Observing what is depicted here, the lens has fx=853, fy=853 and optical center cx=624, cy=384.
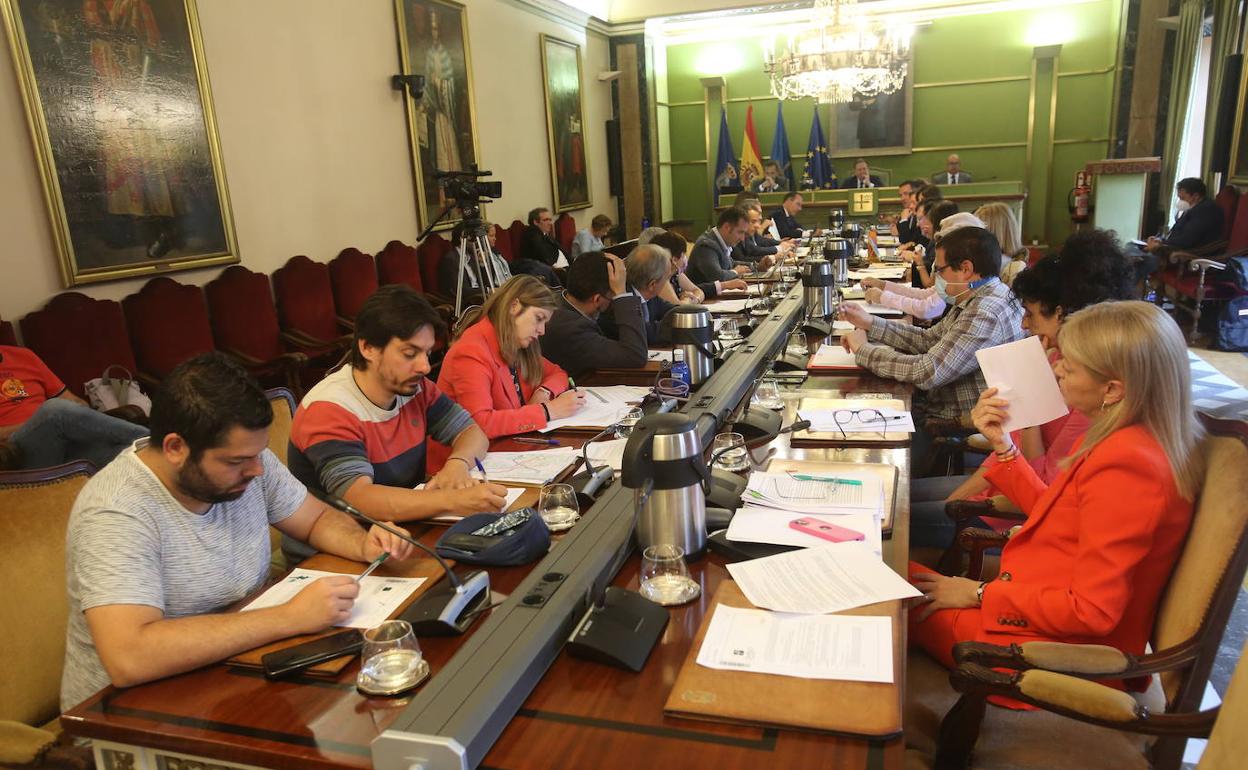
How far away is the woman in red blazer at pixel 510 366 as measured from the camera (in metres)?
2.58

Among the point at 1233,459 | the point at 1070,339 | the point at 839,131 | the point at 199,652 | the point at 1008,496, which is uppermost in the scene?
the point at 839,131

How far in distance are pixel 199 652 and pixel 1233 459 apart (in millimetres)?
1688

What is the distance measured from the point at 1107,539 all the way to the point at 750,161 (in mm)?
10879

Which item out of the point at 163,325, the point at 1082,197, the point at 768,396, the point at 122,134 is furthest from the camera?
the point at 1082,197

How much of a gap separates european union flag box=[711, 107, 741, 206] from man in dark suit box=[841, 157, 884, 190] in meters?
1.46

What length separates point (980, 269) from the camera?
3.11 meters

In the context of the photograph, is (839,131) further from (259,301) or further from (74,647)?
(74,647)

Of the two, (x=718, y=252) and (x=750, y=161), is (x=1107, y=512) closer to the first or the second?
(x=718, y=252)

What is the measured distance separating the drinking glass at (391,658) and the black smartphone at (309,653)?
2.7 inches

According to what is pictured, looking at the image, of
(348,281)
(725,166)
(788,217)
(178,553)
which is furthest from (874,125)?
(178,553)

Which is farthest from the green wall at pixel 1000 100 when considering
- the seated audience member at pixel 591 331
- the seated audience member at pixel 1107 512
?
the seated audience member at pixel 1107 512

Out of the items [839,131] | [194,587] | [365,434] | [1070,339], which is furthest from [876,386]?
[839,131]

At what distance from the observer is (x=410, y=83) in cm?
653

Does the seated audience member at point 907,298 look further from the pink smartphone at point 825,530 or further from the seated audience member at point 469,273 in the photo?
the seated audience member at point 469,273
